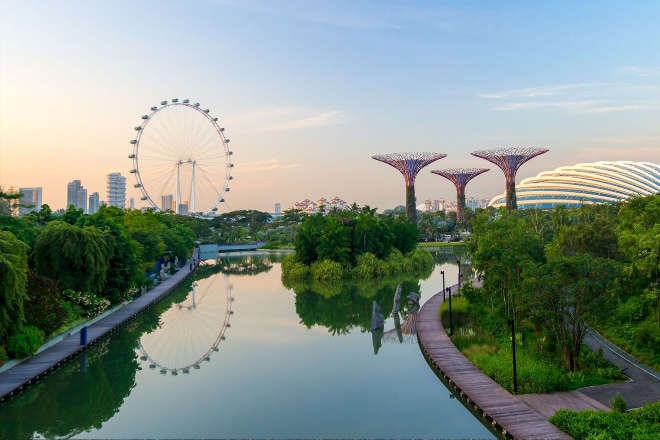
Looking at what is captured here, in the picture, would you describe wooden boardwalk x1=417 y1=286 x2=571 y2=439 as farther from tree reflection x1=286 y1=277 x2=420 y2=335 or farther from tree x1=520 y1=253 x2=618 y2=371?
tree reflection x1=286 y1=277 x2=420 y2=335

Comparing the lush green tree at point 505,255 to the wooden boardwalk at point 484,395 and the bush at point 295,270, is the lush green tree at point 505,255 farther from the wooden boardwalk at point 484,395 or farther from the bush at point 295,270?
the bush at point 295,270

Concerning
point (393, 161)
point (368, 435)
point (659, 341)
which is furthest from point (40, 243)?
point (393, 161)

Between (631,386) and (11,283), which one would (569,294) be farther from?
(11,283)

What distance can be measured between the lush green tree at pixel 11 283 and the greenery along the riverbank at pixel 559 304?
51.6ft

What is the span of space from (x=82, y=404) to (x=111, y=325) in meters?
10.0

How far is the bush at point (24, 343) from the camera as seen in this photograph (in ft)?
62.7

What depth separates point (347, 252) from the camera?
1861 inches

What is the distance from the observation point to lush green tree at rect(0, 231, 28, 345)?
56.3 ft

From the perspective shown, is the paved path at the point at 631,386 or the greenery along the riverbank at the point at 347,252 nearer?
the paved path at the point at 631,386

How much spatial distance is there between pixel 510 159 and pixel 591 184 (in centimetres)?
3614

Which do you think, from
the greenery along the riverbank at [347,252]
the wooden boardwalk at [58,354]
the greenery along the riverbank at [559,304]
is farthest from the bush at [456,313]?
the wooden boardwalk at [58,354]

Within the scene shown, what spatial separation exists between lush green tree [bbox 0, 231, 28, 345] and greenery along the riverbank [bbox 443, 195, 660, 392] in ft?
51.6

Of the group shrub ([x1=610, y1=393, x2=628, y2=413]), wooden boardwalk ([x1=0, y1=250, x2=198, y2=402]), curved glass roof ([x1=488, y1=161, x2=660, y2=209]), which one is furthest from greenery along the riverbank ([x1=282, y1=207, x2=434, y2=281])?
curved glass roof ([x1=488, y1=161, x2=660, y2=209])

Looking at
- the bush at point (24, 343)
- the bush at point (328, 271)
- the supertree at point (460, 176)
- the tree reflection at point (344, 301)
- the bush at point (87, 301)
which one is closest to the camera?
the bush at point (24, 343)
